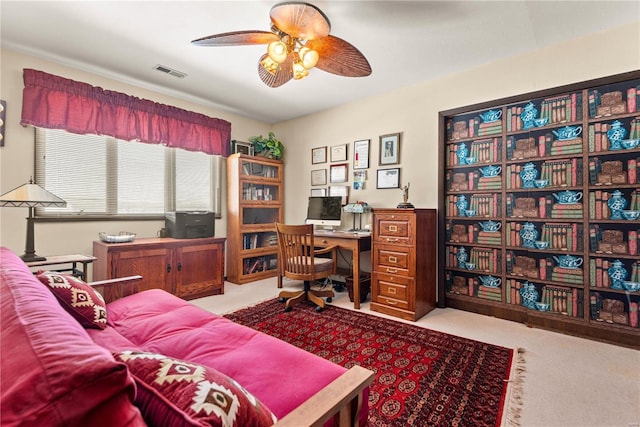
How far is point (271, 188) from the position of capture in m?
4.75

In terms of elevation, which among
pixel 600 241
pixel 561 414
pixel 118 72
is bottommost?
pixel 561 414

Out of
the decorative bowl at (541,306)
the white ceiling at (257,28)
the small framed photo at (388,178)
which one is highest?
the white ceiling at (257,28)

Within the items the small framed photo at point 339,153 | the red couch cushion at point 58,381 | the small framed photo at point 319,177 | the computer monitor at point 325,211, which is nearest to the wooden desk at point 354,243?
the computer monitor at point 325,211

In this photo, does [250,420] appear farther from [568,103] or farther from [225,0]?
[568,103]

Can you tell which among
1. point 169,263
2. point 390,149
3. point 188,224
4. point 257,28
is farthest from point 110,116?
point 390,149

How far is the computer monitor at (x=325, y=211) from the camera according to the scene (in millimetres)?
3836

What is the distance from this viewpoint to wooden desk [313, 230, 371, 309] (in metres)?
3.18

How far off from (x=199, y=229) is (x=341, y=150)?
2165 millimetres

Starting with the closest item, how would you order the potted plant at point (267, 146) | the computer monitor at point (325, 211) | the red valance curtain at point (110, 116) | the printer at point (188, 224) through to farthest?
the red valance curtain at point (110, 116) → the printer at point (188, 224) → the computer monitor at point (325, 211) → the potted plant at point (267, 146)

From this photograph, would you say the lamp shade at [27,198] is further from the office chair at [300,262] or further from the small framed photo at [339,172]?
the small framed photo at [339,172]

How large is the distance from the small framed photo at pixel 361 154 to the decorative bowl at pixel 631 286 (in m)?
2.66

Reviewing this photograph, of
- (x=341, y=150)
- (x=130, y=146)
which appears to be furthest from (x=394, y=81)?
(x=130, y=146)

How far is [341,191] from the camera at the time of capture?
414cm

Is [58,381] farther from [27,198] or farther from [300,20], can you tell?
[27,198]
